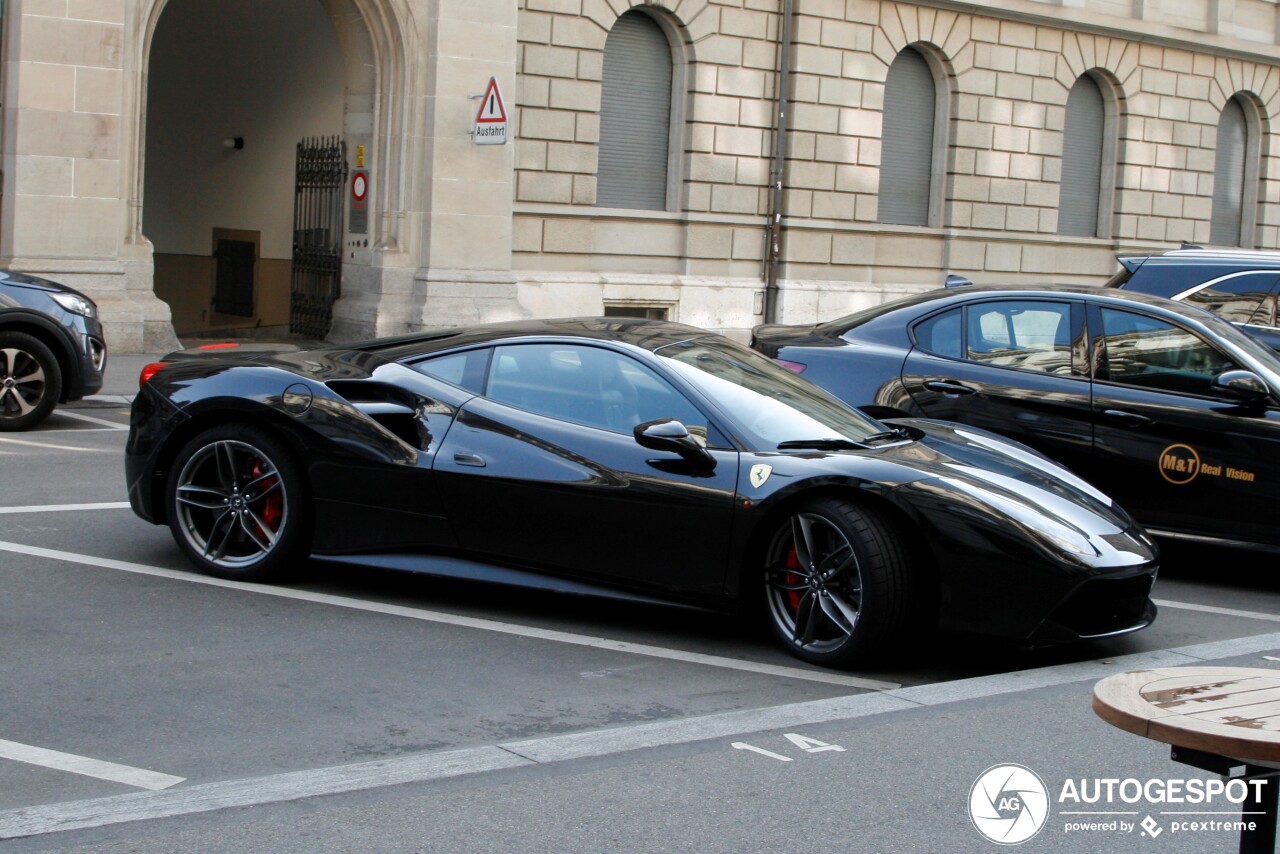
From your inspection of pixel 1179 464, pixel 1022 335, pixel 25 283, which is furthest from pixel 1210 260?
pixel 25 283

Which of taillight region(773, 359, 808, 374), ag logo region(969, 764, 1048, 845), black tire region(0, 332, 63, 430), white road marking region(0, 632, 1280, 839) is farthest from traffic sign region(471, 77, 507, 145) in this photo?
ag logo region(969, 764, 1048, 845)

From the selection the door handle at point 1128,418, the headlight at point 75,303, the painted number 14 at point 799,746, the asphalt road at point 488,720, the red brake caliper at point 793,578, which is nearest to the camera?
the asphalt road at point 488,720

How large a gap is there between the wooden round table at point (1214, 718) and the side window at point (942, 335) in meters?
5.79

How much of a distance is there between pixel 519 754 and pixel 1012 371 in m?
4.88

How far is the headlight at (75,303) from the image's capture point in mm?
12375

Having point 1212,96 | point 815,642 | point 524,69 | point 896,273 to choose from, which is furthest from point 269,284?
point 815,642

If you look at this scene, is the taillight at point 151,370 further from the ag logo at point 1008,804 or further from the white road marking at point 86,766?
the ag logo at point 1008,804

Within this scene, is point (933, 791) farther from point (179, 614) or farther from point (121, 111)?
point (121, 111)

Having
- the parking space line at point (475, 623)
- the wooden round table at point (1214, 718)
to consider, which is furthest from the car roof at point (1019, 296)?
the wooden round table at point (1214, 718)

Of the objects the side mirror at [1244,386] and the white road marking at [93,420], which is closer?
the side mirror at [1244,386]

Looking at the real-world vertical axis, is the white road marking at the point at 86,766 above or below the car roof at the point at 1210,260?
below

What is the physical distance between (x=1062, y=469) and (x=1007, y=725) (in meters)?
2.12

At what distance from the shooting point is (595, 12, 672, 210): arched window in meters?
22.8

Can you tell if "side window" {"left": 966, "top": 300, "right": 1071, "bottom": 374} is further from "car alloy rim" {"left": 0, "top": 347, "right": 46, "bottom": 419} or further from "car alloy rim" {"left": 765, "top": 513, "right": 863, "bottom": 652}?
"car alloy rim" {"left": 0, "top": 347, "right": 46, "bottom": 419}
